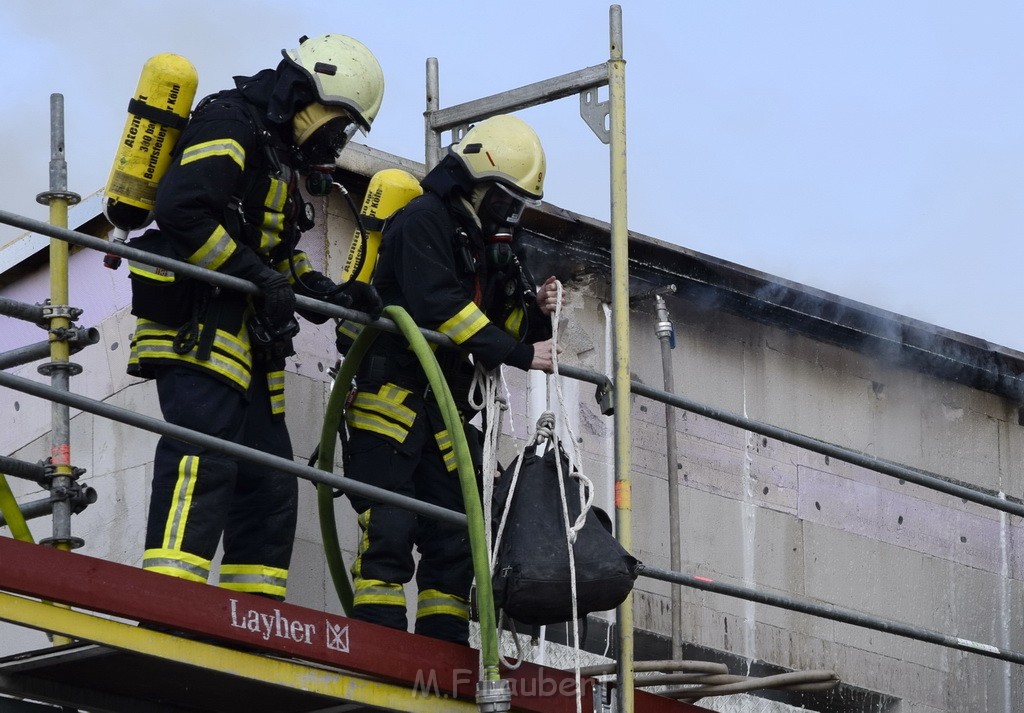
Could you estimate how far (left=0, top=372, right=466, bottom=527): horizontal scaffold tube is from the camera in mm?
5188

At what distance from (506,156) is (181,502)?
72.1 inches

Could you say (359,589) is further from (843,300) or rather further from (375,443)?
(843,300)

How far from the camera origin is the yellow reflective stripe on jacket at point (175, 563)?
5652mm

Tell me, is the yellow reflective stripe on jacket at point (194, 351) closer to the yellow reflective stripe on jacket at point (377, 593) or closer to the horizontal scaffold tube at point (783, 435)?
the yellow reflective stripe on jacket at point (377, 593)

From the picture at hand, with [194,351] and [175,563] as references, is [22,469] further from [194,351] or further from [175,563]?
[175,563]

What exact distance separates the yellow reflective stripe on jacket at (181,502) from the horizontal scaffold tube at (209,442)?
140mm

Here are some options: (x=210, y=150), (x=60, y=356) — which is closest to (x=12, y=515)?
(x=60, y=356)

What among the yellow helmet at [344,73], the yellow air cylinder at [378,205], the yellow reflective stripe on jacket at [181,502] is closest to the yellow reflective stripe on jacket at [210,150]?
the yellow helmet at [344,73]

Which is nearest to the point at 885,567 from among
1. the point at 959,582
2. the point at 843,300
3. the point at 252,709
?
the point at 959,582

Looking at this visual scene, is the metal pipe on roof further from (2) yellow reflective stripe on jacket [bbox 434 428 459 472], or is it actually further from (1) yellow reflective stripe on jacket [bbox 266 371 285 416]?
(1) yellow reflective stripe on jacket [bbox 266 371 285 416]

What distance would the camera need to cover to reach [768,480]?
380 inches

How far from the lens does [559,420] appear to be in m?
8.88

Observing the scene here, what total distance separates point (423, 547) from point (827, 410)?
392cm

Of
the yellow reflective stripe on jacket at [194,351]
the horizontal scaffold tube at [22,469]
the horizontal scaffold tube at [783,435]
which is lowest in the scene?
the horizontal scaffold tube at [22,469]
